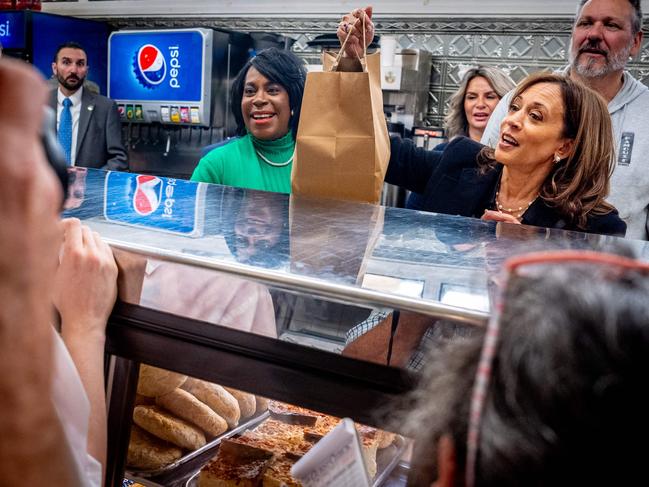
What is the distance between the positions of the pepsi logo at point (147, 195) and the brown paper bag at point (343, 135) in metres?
0.32

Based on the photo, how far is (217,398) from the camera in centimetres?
124

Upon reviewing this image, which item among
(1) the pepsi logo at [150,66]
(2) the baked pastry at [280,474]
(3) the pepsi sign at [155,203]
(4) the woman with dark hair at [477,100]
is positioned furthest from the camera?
(1) the pepsi logo at [150,66]

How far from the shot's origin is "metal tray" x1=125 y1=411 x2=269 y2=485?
1.15 m

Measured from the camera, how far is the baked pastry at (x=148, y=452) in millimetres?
1163

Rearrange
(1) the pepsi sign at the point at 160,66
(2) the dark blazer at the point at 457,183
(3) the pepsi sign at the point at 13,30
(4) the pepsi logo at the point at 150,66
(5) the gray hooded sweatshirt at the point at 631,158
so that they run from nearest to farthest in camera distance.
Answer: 1. (2) the dark blazer at the point at 457,183
2. (5) the gray hooded sweatshirt at the point at 631,158
3. (1) the pepsi sign at the point at 160,66
4. (4) the pepsi logo at the point at 150,66
5. (3) the pepsi sign at the point at 13,30

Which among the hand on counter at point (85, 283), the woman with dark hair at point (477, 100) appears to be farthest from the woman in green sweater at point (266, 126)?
the hand on counter at point (85, 283)

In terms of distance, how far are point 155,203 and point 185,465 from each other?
0.50 metres

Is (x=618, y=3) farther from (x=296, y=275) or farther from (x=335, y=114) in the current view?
(x=296, y=275)

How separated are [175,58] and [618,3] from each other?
11.9 ft

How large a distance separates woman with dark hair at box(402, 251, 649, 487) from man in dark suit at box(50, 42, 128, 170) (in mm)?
4504

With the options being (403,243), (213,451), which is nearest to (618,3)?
(403,243)

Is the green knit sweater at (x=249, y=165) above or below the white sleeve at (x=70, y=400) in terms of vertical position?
above

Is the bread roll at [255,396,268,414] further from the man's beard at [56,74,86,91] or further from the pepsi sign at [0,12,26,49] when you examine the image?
the pepsi sign at [0,12,26,49]

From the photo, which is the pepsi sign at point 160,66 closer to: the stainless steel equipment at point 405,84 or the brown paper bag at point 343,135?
the stainless steel equipment at point 405,84
